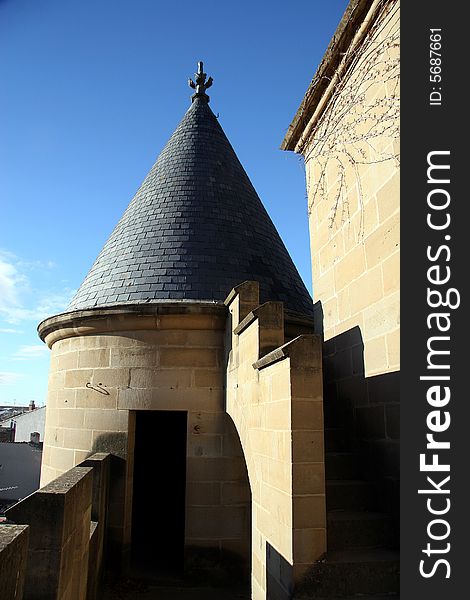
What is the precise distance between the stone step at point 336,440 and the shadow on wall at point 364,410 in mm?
15

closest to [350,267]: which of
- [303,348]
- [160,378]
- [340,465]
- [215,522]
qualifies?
[303,348]

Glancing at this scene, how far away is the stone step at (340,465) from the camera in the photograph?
4.12 metres

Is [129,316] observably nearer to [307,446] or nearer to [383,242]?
[383,242]

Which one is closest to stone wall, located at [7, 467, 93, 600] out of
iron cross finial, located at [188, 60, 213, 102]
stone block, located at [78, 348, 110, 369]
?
stone block, located at [78, 348, 110, 369]

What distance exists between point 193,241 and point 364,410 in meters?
4.35

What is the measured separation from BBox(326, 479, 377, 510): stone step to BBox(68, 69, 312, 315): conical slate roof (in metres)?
3.54

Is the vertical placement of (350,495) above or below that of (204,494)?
above

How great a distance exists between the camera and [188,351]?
6656mm

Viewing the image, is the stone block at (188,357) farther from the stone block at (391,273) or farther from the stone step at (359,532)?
the stone step at (359,532)

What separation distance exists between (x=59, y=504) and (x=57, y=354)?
174 inches

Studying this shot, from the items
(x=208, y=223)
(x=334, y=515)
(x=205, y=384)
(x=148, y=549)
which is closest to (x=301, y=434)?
(x=334, y=515)

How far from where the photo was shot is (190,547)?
628 cm

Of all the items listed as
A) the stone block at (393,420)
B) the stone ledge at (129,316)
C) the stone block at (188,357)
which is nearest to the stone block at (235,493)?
the stone block at (188,357)

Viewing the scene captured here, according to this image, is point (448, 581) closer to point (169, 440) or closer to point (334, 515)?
point (334, 515)
